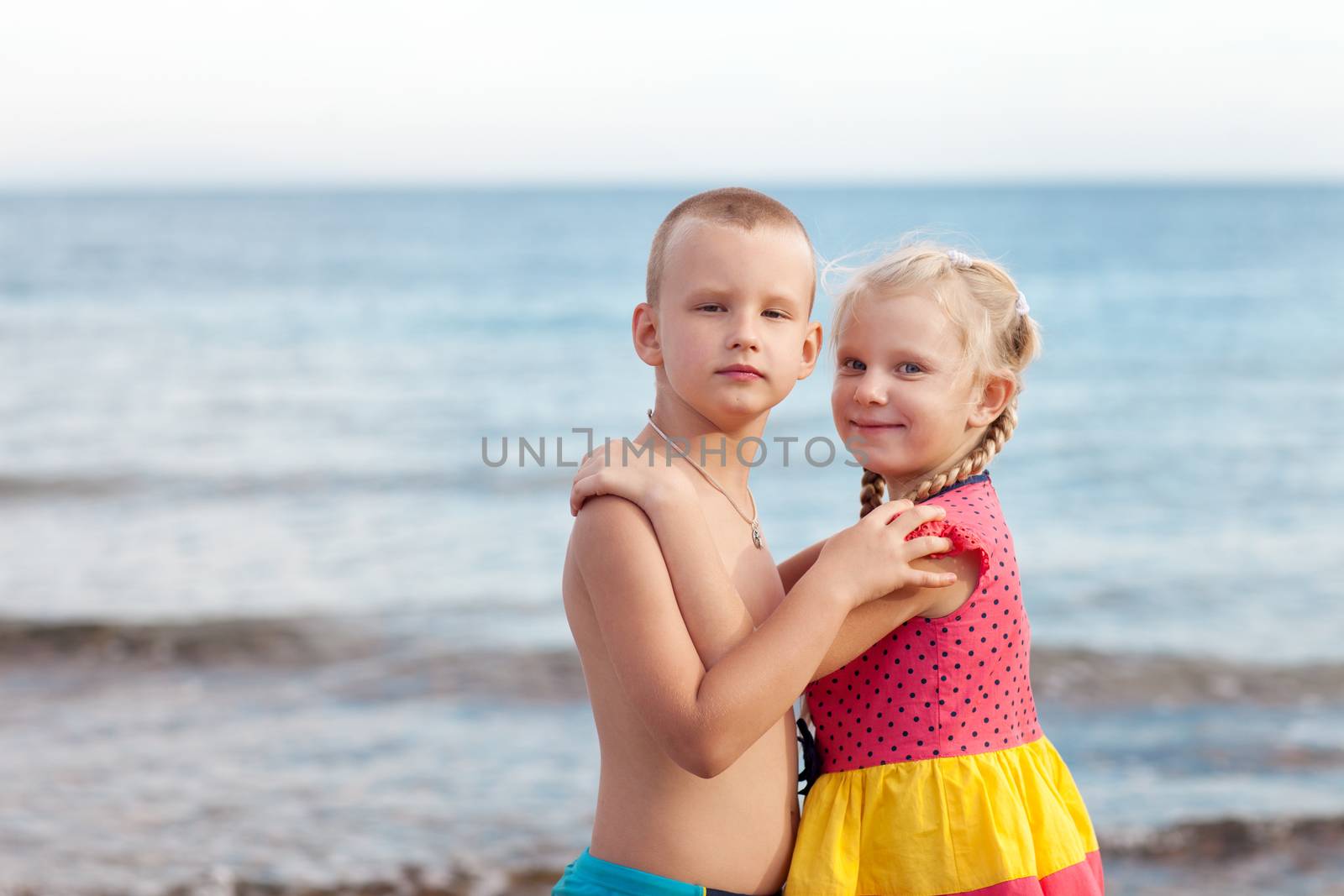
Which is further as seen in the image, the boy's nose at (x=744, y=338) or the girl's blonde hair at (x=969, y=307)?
the girl's blonde hair at (x=969, y=307)

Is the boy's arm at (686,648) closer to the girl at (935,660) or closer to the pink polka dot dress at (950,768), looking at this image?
the girl at (935,660)

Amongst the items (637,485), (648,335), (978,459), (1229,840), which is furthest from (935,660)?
(1229,840)

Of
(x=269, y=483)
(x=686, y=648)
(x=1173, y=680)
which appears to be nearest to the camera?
(x=686, y=648)

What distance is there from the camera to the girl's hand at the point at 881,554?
1889 mm

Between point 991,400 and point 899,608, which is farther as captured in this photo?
point 991,400

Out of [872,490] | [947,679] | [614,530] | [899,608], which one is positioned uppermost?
[872,490]

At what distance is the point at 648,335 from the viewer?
2094mm

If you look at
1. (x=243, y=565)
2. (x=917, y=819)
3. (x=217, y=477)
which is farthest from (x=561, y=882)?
(x=217, y=477)

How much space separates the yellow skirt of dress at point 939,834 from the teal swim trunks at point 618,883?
7.0 inches

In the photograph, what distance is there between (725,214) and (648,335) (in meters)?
0.25

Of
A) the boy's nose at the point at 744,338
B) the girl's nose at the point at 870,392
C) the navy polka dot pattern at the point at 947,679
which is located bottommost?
the navy polka dot pattern at the point at 947,679

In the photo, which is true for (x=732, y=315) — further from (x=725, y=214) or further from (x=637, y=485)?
(x=637, y=485)

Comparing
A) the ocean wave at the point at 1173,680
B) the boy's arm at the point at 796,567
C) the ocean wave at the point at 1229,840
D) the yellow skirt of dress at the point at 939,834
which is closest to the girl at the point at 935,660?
the yellow skirt of dress at the point at 939,834

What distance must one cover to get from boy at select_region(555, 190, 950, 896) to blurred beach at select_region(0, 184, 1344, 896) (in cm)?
42
